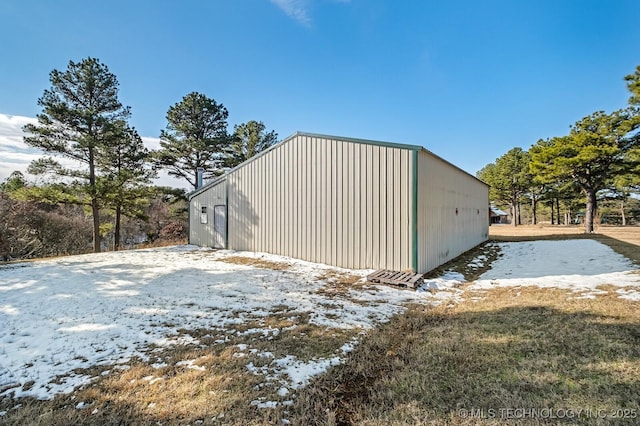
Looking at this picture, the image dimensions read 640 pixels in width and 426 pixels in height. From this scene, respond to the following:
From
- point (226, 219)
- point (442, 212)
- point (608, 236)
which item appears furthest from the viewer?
point (608, 236)

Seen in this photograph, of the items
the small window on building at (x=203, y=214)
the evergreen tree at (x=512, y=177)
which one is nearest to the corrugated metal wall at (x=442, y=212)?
the small window on building at (x=203, y=214)

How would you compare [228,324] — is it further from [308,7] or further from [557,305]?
[308,7]

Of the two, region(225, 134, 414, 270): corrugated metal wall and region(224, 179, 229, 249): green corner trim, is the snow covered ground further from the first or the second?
region(224, 179, 229, 249): green corner trim

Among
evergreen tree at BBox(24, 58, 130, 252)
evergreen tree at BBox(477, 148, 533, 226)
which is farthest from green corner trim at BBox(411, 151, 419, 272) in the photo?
evergreen tree at BBox(477, 148, 533, 226)

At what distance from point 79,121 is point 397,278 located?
58.2 feet

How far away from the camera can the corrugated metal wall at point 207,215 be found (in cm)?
1241

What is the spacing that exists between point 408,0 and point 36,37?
40.2ft

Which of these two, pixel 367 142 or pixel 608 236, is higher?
pixel 367 142

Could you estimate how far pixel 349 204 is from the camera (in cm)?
809

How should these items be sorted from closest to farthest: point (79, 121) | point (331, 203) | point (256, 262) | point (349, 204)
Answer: point (349, 204), point (331, 203), point (256, 262), point (79, 121)

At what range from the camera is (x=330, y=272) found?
767 cm

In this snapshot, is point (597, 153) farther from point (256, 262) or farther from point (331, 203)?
point (256, 262)

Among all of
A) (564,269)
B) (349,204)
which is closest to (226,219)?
(349,204)

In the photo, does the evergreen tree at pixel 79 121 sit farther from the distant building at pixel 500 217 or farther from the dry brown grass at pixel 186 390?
the distant building at pixel 500 217
